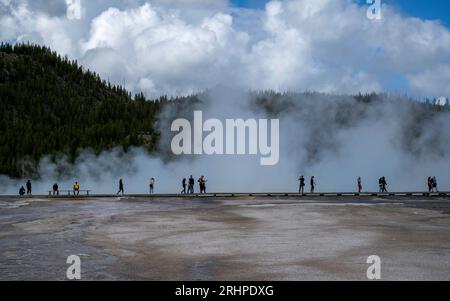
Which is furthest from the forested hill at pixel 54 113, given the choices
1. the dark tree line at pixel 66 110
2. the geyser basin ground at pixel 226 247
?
the geyser basin ground at pixel 226 247

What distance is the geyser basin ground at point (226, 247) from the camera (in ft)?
32.1

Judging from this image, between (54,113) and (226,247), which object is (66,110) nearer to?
(54,113)

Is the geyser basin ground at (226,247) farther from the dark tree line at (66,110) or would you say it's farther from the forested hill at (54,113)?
the forested hill at (54,113)

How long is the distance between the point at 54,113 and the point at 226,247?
154140 millimetres

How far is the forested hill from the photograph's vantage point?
11819 cm

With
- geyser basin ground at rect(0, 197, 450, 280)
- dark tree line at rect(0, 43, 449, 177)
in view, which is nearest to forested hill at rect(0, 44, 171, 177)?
dark tree line at rect(0, 43, 449, 177)

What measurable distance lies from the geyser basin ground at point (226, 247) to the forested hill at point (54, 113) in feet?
317

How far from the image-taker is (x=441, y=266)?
33.4 ft

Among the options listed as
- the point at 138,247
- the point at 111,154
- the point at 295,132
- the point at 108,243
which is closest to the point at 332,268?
the point at 138,247

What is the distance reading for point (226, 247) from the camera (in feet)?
42.0

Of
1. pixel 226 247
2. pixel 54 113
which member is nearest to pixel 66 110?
pixel 54 113

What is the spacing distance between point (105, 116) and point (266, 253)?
13725 centimetres

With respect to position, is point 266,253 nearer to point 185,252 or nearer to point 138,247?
point 185,252

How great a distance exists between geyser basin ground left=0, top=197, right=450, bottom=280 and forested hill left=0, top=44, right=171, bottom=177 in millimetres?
96509
